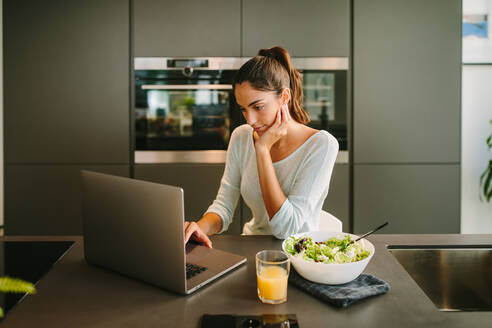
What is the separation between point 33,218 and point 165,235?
2.19 meters

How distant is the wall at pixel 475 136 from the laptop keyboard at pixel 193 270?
275cm

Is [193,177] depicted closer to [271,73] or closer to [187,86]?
[187,86]

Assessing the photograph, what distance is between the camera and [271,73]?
151cm

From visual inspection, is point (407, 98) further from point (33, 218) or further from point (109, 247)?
point (33, 218)

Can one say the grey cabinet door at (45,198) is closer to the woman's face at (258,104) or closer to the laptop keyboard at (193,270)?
the woman's face at (258,104)

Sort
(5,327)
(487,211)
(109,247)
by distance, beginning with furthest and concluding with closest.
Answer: (487,211) → (109,247) → (5,327)

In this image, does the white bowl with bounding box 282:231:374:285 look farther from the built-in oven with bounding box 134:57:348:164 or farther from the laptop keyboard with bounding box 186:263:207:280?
the built-in oven with bounding box 134:57:348:164

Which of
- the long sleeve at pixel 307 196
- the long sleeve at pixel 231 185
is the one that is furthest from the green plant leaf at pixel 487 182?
the long sleeve at pixel 231 185

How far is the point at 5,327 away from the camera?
2.59ft

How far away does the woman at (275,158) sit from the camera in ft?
4.66

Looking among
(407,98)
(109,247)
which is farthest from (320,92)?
(109,247)

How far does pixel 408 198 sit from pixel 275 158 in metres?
1.44

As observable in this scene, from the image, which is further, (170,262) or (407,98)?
(407,98)

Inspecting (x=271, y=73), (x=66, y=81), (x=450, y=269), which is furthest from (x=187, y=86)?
(x=450, y=269)
